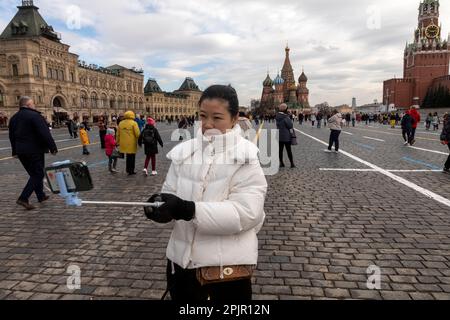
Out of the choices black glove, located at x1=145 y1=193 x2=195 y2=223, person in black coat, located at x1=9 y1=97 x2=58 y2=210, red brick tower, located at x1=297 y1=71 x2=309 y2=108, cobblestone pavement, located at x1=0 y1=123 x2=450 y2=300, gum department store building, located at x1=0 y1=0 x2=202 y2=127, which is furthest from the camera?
red brick tower, located at x1=297 y1=71 x2=309 y2=108

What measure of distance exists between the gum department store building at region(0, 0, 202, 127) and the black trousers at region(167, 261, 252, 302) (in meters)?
44.4

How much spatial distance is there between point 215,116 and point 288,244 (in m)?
2.90

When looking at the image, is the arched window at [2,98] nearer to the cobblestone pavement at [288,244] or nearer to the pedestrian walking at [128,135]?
the pedestrian walking at [128,135]

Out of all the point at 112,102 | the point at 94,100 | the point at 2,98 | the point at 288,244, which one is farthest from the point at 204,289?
the point at 112,102

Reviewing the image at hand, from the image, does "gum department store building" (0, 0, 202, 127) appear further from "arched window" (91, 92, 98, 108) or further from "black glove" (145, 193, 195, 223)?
"black glove" (145, 193, 195, 223)

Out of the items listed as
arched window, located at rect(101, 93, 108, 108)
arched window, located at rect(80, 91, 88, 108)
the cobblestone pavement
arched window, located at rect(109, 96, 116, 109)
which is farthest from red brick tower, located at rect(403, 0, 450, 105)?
the cobblestone pavement

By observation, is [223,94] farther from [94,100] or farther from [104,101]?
[104,101]

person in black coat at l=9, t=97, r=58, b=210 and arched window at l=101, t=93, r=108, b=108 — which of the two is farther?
arched window at l=101, t=93, r=108, b=108

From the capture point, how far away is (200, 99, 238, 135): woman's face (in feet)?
5.83

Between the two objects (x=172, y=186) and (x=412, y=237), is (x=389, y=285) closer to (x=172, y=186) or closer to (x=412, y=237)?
(x=412, y=237)

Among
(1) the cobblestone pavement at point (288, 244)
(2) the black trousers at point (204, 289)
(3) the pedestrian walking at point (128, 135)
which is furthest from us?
(3) the pedestrian walking at point (128, 135)

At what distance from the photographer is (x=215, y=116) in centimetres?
178

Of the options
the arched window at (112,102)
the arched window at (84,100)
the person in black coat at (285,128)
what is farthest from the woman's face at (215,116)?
the arched window at (112,102)

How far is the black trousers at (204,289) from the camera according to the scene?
72.4 inches
